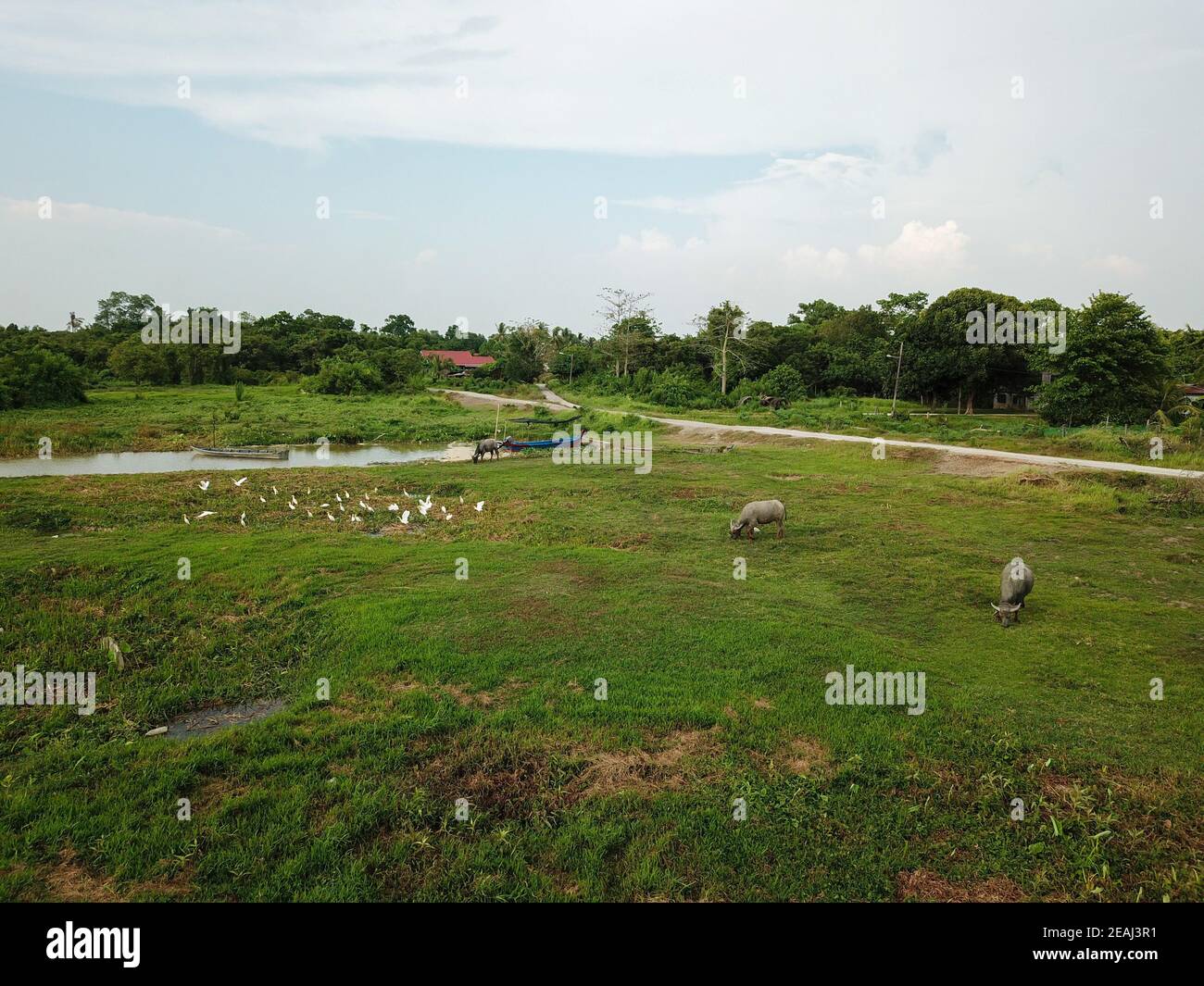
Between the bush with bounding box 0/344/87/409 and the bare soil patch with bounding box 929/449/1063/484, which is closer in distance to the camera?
the bare soil patch with bounding box 929/449/1063/484

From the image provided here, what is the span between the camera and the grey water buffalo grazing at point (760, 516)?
14414mm

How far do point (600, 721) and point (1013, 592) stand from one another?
23.0 feet

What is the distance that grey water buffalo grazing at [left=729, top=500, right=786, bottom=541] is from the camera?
14.4 m

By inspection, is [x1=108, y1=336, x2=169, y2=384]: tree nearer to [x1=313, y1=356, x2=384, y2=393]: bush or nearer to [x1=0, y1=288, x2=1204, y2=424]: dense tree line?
[x1=0, y1=288, x2=1204, y2=424]: dense tree line

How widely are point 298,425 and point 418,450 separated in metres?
10.8

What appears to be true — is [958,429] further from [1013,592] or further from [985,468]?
[1013,592]

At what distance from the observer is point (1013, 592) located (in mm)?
9586

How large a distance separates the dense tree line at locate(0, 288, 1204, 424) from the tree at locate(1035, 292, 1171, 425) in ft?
0.21

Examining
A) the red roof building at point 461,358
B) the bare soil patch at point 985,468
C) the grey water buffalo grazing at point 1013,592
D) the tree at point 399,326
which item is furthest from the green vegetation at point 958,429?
the tree at point 399,326

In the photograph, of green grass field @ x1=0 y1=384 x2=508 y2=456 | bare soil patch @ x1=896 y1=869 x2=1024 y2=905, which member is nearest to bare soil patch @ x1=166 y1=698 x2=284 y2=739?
bare soil patch @ x1=896 y1=869 x2=1024 y2=905

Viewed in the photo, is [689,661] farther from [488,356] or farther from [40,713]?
[488,356]

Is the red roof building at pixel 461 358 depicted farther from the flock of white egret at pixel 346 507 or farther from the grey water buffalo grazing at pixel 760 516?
the grey water buffalo grazing at pixel 760 516

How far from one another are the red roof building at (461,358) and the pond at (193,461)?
52.5 metres
